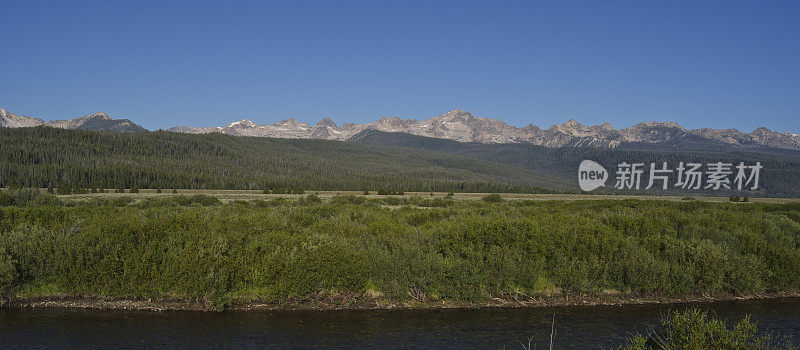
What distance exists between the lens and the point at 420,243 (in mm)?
26594

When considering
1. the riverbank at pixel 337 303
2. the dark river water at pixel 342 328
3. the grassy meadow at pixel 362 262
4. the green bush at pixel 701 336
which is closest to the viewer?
the green bush at pixel 701 336

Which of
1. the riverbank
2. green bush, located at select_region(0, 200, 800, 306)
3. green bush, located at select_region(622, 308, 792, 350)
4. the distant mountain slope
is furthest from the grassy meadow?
the distant mountain slope

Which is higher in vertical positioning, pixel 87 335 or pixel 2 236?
pixel 2 236

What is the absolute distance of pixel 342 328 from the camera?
785 inches

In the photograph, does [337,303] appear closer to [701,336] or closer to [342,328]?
[342,328]

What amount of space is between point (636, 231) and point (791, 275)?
7.99m

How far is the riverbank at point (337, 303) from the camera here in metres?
21.9

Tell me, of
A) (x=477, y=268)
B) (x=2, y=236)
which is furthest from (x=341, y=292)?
(x=2, y=236)

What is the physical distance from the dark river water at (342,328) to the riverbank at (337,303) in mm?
503

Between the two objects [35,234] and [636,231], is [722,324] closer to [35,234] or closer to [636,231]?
[636,231]

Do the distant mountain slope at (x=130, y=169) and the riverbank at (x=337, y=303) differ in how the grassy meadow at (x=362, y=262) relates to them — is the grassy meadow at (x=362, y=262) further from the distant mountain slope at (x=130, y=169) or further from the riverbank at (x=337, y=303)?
the distant mountain slope at (x=130, y=169)

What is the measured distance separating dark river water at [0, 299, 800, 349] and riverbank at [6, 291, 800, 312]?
503mm

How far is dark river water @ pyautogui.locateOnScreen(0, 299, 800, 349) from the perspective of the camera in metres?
18.0

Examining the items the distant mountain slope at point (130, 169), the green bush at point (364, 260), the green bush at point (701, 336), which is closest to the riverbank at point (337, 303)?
the green bush at point (364, 260)
